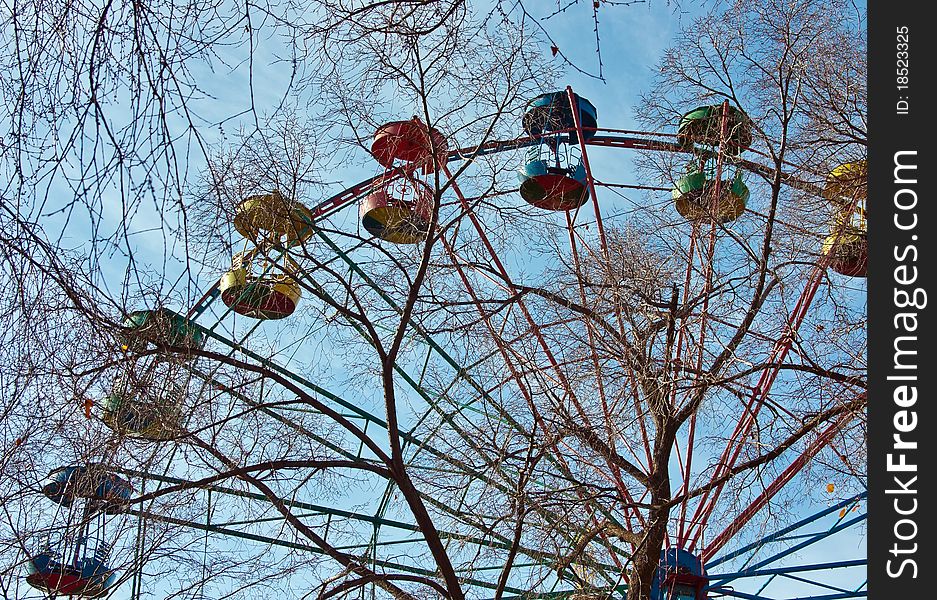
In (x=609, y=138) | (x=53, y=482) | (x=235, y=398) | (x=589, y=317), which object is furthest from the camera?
(x=609, y=138)

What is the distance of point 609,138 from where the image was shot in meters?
12.2

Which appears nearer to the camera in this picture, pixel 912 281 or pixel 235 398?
pixel 912 281

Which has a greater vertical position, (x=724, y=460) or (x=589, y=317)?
(x=589, y=317)

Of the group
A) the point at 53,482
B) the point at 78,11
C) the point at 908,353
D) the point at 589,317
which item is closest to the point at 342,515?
the point at 589,317

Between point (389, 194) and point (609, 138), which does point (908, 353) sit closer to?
point (389, 194)

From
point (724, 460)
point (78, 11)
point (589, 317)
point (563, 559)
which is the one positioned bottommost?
point (78, 11)

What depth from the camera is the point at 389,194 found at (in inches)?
391

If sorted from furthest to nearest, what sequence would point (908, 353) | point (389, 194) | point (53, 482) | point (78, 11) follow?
point (389, 194)
point (53, 482)
point (908, 353)
point (78, 11)

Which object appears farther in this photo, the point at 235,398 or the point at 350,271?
the point at 350,271

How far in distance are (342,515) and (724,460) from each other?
12.2 feet

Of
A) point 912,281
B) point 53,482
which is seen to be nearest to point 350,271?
point 53,482

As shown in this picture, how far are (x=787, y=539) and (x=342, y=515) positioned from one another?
3961 mm

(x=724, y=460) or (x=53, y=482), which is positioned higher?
(x=724, y=460)

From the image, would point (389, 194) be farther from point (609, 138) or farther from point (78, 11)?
point (78, 11)
